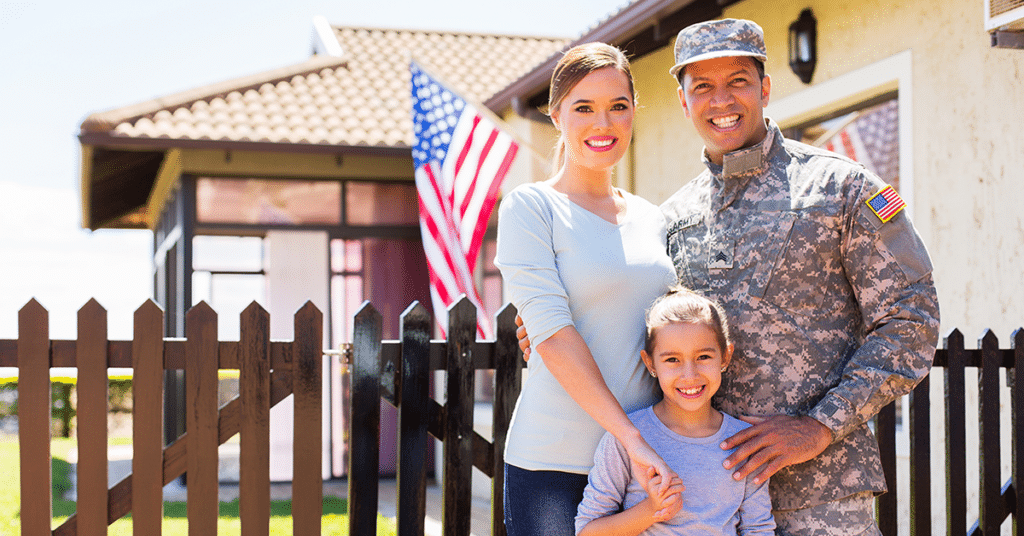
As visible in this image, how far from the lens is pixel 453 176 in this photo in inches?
210

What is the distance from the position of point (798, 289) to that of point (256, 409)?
199 cm

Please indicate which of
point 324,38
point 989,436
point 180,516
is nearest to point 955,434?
point 989,436

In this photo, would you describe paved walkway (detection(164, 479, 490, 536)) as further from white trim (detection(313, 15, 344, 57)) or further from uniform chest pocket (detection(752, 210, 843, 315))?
white trim (detection(313, 15, 344, 57))

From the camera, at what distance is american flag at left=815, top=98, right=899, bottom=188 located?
503 cm

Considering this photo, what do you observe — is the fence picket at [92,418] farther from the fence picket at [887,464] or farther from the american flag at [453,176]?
the fence picket at [887,464]

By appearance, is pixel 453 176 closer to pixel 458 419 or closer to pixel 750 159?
pixel 458 419

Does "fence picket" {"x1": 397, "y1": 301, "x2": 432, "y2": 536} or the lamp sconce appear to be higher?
the lamp sconce

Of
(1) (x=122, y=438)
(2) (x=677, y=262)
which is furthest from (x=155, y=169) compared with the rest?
(2) (x=677, y=262)

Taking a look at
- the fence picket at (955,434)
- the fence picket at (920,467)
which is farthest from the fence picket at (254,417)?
the fence picket at (955,434)

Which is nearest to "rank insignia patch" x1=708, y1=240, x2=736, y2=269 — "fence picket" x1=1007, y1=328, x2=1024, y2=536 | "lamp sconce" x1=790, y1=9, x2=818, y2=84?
"fence picket" x1=1007, y1=328, x2=1024, y2=536

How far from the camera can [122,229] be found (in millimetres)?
17188

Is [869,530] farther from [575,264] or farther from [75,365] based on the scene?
[75,365]

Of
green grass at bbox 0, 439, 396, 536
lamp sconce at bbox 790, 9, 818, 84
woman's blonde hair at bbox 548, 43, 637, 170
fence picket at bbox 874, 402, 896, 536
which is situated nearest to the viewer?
woman's blonde hair at bbox 548, 43, 637, 170

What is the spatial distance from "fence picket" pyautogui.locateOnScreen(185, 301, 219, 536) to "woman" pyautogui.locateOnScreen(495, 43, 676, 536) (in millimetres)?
1456
